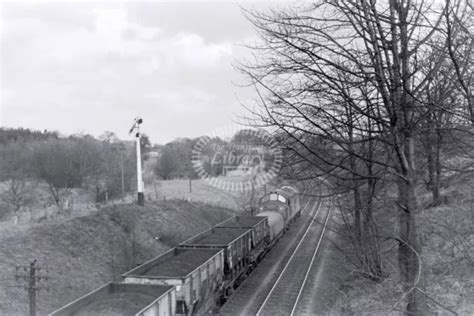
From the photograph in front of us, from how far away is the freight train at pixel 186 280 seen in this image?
9914 millimetres

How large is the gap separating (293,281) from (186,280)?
29.3 ft

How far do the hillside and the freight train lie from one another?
5.21 metres

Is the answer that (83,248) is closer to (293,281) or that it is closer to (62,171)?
(293,281)

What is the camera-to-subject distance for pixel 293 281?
1944 centimetres

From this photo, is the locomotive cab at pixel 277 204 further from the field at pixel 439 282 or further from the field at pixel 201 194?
the field at pixel 439 282

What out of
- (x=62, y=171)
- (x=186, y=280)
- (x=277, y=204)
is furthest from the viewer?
(x=62, y=171)

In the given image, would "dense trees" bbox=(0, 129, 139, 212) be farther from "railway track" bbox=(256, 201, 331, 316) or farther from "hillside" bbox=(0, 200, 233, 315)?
"railway track" bbox=(256, 201, 331, 316)

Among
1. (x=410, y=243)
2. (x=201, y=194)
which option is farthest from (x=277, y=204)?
(x=410, y=243)

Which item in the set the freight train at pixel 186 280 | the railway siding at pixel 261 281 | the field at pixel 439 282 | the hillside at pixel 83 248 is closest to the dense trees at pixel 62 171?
the hillside at pixel 83 248

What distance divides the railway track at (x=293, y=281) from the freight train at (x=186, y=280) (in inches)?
66.6

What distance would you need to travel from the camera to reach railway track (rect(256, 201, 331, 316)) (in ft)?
50.9

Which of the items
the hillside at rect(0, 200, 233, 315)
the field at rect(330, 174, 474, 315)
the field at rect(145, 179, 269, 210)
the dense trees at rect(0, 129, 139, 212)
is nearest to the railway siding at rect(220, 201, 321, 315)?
the field at rect(330, 174, 474, 315)

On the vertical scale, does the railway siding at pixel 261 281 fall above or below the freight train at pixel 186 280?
below

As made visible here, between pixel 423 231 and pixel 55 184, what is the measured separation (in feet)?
93.5
